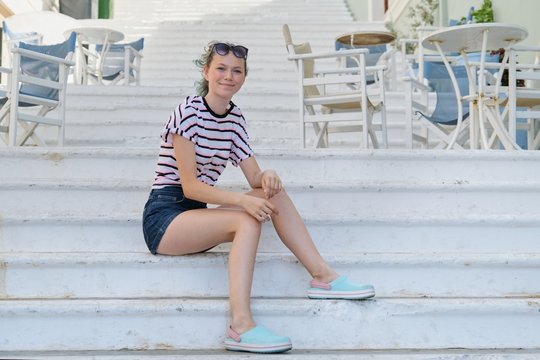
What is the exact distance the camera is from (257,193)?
91.7 inches

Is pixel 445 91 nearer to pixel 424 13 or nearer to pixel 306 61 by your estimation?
pixel 306 61

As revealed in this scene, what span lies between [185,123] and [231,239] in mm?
408

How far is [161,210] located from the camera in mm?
2295

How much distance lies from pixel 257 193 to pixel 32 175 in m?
1.19

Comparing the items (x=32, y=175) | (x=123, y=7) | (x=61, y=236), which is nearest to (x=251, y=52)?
(x=123, y=7)

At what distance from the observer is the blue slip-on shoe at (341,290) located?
2156mm

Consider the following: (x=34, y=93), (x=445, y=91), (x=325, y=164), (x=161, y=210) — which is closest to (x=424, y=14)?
(x=445, y=91)

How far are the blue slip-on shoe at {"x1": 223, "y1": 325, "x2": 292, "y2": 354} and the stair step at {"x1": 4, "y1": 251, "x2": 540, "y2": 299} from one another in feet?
1.10

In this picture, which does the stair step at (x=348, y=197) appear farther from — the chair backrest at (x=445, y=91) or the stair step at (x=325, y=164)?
the chair backrest at (x=445, y=91)

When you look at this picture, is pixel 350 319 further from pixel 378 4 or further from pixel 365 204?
pixel 378 4

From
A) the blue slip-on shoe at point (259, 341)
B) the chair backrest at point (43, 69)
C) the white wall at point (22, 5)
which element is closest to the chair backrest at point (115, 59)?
the chair backrest at point (43, 69)

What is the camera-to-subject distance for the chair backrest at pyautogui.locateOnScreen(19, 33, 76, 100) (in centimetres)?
431

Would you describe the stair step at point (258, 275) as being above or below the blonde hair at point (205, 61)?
below

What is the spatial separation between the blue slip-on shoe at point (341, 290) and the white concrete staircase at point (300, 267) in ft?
0.13
